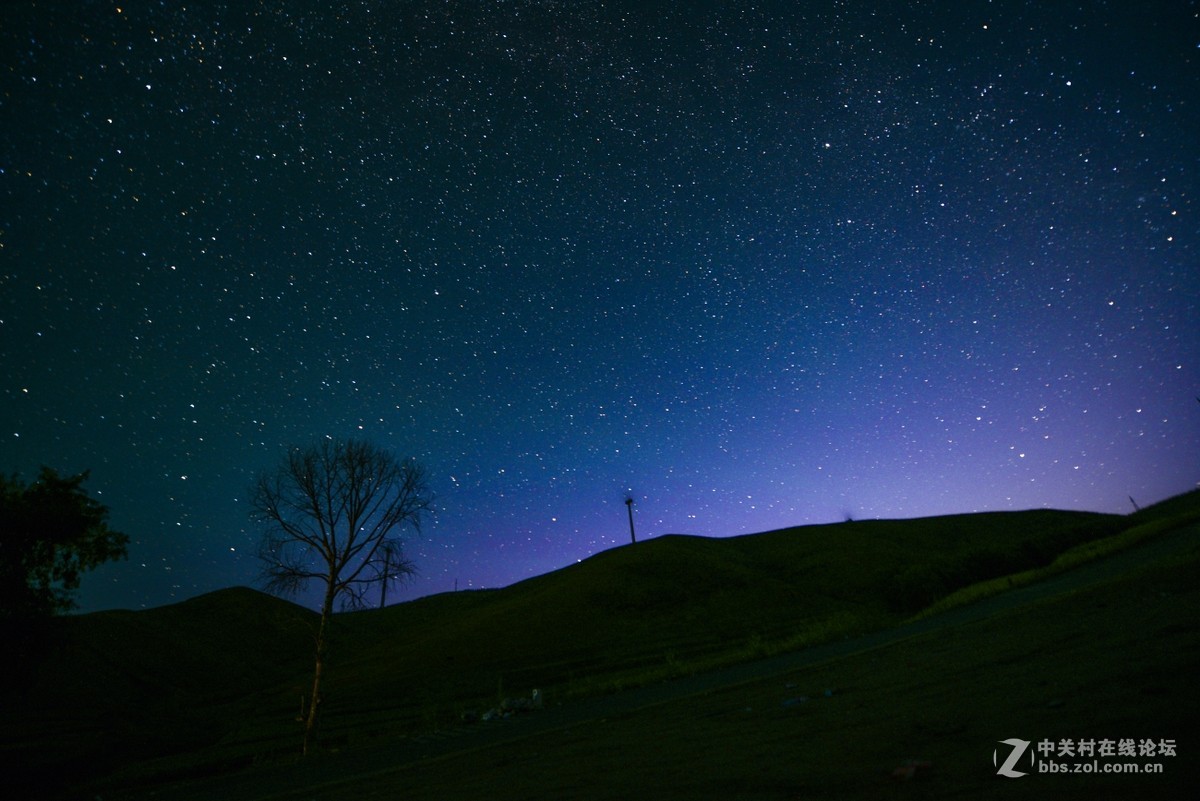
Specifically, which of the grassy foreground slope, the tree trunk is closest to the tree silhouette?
the tree trunk

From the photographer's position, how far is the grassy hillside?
758 inches

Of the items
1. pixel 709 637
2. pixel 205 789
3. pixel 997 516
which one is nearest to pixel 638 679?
pixel 205 789

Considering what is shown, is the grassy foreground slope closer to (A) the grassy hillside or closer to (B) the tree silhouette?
(A) the grassy hillside

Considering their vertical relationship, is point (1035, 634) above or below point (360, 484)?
below

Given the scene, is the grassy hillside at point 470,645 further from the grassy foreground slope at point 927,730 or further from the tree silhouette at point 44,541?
the grassy foreground slope at point 927,730

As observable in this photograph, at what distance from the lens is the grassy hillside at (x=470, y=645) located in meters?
19.2

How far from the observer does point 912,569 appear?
3197 cm

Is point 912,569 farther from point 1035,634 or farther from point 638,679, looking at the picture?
point 1035,634

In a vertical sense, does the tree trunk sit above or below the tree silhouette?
below

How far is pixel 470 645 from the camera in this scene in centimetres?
3231

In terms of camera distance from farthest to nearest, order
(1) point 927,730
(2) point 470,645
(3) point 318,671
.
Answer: (2) point 470,645
(3) point 318,671
(1) point 927,730

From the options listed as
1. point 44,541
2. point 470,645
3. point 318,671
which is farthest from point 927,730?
point 470,645

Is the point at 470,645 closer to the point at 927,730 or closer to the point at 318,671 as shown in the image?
the point at 318,671

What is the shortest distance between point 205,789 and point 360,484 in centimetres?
967
